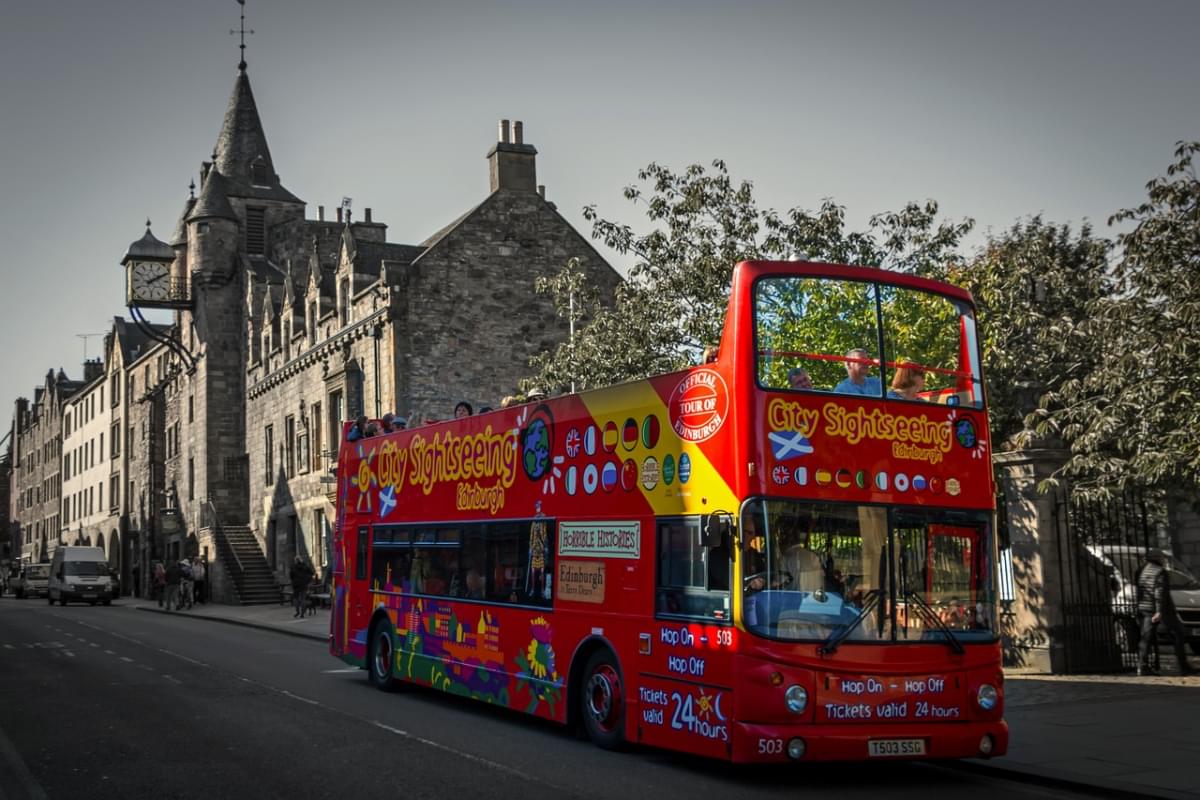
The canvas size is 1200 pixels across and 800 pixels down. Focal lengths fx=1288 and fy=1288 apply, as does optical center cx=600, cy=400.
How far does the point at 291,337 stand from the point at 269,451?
5664mm

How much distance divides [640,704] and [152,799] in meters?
3.93

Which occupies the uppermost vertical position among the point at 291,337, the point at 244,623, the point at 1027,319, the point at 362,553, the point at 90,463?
the point at 291,337

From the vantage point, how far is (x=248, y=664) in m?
19.9

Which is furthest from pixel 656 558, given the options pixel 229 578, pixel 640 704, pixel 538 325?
pixel 229 578

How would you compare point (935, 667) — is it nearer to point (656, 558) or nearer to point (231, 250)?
point (656, 558)

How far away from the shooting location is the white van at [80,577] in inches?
1997

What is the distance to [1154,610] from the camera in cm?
1594

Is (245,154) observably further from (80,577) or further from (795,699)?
(795,699)

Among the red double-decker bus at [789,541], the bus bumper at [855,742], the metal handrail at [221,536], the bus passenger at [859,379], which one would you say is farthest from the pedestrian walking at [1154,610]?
the metal handrail at [221,536]

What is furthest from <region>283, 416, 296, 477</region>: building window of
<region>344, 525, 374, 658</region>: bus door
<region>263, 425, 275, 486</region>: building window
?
<region>344, 525, 374, 658</region>: bus door

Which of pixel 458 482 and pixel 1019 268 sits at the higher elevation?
pixel 1019 268

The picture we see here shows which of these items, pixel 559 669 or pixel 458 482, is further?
pixel 458 482

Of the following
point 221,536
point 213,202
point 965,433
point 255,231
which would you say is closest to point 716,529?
point 965,433

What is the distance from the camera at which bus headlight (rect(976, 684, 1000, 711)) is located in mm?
9922
